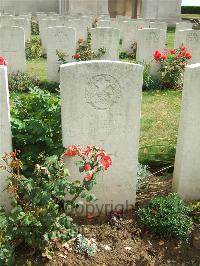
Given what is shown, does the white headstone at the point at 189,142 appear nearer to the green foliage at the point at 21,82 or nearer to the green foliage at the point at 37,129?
the green foliage at the point at 37,129

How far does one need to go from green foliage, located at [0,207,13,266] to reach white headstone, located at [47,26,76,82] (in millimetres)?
6278

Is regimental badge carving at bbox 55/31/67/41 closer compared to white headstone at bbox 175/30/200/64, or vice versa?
regimental badge carving at bbox 55/31/67/41

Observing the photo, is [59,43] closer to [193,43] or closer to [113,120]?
[193,43]

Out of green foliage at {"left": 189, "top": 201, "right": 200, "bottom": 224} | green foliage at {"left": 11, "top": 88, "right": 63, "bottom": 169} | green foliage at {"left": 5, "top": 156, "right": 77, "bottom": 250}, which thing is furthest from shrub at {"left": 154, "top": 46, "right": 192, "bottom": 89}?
green foliage at {"left": 5, "top": 156, "right": 77, "bottom": 250}

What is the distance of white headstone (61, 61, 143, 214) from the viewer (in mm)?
3703

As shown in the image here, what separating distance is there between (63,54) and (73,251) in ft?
20.5

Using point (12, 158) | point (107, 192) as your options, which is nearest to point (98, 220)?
point (107, 192)

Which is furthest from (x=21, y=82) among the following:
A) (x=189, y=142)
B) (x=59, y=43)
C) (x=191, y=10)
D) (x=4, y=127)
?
(x=191, y=10)

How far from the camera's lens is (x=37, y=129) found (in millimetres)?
3980

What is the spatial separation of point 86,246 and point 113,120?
1.36m

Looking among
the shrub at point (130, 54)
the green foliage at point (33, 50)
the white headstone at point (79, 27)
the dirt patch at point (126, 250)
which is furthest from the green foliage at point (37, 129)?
the white headstone at point (79, 27)

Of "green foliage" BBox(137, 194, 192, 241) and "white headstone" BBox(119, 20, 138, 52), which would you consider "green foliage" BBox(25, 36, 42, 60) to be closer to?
"white headstone" BBox(119, 20, 138, 52)

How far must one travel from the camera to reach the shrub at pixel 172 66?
9094mm

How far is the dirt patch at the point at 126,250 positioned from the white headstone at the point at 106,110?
20.6 inches
